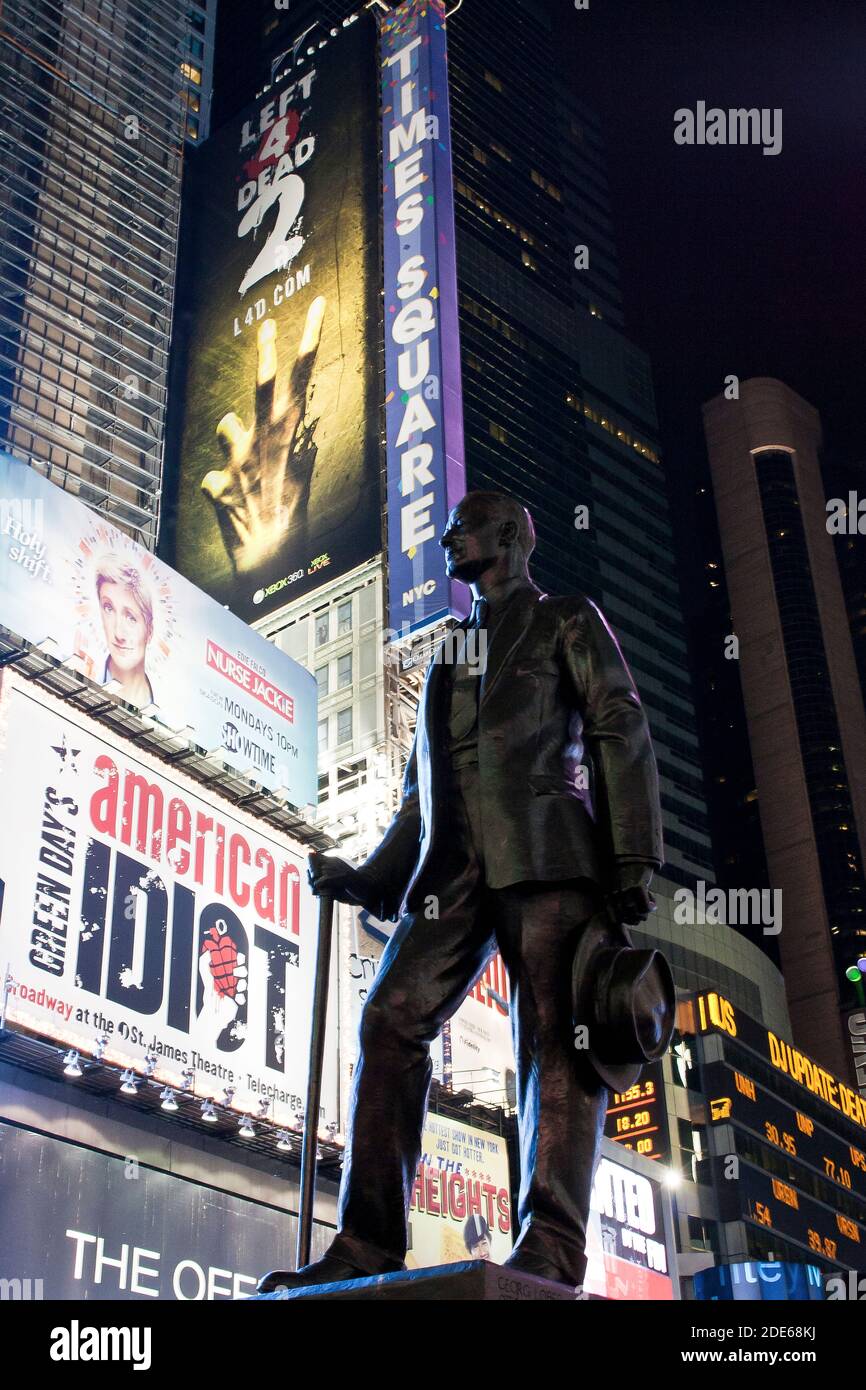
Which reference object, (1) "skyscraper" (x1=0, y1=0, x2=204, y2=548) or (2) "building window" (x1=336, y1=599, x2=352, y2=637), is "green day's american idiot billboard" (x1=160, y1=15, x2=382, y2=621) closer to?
(2) "building window" (x1=336, y1=599, x2=352, y2=637)

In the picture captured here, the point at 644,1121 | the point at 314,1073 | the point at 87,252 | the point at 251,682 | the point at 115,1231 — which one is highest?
the point at 87,252

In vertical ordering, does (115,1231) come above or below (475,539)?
below

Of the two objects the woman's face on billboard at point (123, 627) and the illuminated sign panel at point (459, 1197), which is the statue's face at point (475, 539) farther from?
the illuminated sign panel at point (459, 1197)

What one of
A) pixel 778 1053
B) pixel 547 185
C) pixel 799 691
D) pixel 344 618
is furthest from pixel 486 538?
pixel 547 185

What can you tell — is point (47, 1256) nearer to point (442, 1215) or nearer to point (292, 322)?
point (442, 1215)

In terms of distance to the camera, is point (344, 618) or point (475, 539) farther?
point (344, 618)

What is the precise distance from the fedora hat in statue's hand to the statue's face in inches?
65.0

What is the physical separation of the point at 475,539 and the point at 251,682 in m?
27.1

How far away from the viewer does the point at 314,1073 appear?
5219 millimetres

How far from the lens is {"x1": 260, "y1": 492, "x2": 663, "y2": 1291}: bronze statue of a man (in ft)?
15.4

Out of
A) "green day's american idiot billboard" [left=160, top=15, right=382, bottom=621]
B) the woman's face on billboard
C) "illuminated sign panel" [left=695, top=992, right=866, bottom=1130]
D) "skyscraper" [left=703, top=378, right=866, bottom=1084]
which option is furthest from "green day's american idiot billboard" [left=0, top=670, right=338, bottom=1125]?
Result: "skyscraper" [left=703, top=378, right=866, bottom=1084]

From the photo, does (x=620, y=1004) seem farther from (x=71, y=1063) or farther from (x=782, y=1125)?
(x=782, y=1125)
